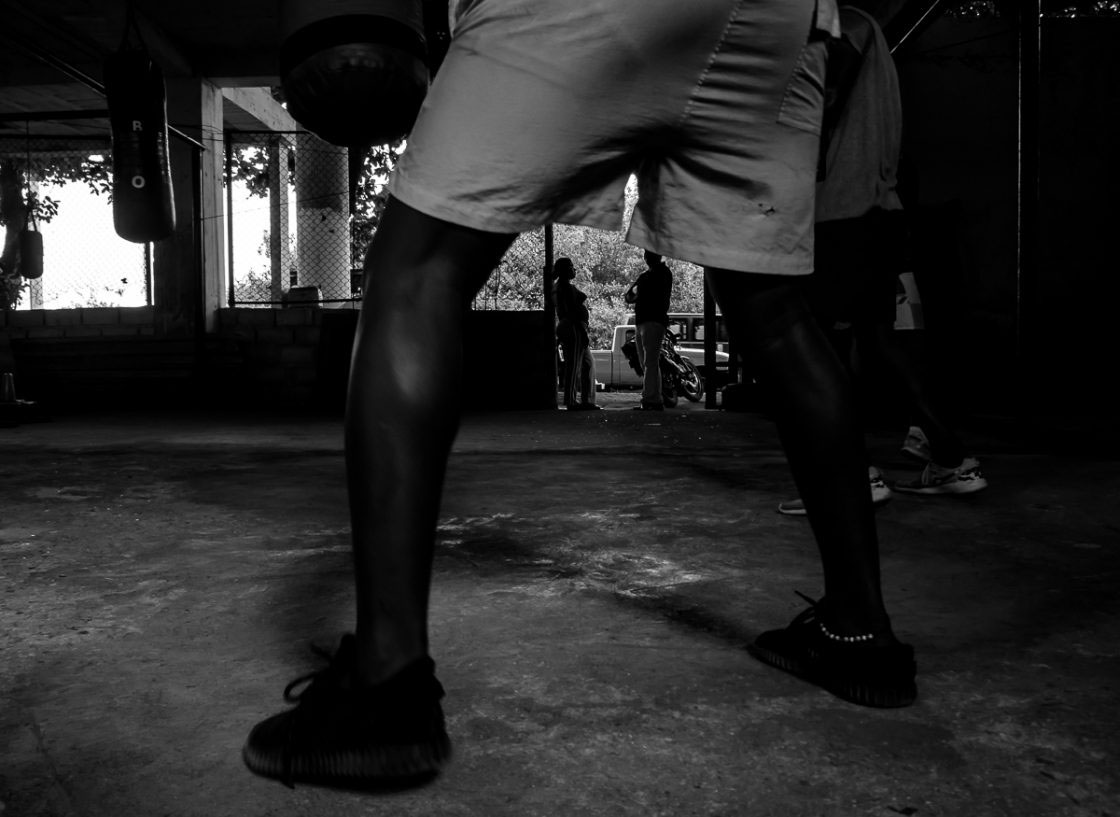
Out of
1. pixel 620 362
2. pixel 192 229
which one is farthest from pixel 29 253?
pixel 620 362

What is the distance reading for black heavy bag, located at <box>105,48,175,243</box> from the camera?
649 centimetres

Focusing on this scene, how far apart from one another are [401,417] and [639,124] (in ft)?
1.38

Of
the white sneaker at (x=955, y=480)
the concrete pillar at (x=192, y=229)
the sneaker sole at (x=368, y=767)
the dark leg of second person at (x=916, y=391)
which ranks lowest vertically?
the sneaker sole at (x=368, y=767)

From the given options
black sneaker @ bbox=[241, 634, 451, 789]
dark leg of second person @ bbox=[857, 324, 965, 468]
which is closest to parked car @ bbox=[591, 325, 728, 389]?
dark leg of second person @ bbox=[857, 324, 965, 468]

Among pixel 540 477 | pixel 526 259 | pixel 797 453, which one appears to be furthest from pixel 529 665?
pixel 526 259

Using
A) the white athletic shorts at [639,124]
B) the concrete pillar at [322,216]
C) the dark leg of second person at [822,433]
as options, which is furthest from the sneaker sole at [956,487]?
the concrete pillar at [322,216]

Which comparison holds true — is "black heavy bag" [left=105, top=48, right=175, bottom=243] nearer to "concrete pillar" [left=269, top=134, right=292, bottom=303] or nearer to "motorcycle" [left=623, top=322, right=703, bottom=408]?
"concrete pillar" [left=269, top=134, right=292, bottom=303]

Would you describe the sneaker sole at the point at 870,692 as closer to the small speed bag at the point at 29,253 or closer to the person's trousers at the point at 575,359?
the person's trousers at the point at 575,359

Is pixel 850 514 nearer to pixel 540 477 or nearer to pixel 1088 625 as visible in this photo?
pixel 1088 625

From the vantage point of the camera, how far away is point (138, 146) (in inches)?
259

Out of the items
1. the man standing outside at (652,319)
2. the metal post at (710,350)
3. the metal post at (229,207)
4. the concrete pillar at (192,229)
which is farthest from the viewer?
the metal post at (229,207)

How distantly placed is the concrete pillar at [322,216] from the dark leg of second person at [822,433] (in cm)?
1061

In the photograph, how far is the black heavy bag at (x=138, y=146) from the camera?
6488mm

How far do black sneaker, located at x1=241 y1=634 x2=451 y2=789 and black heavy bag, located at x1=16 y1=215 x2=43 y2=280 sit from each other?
1183 centimetres
